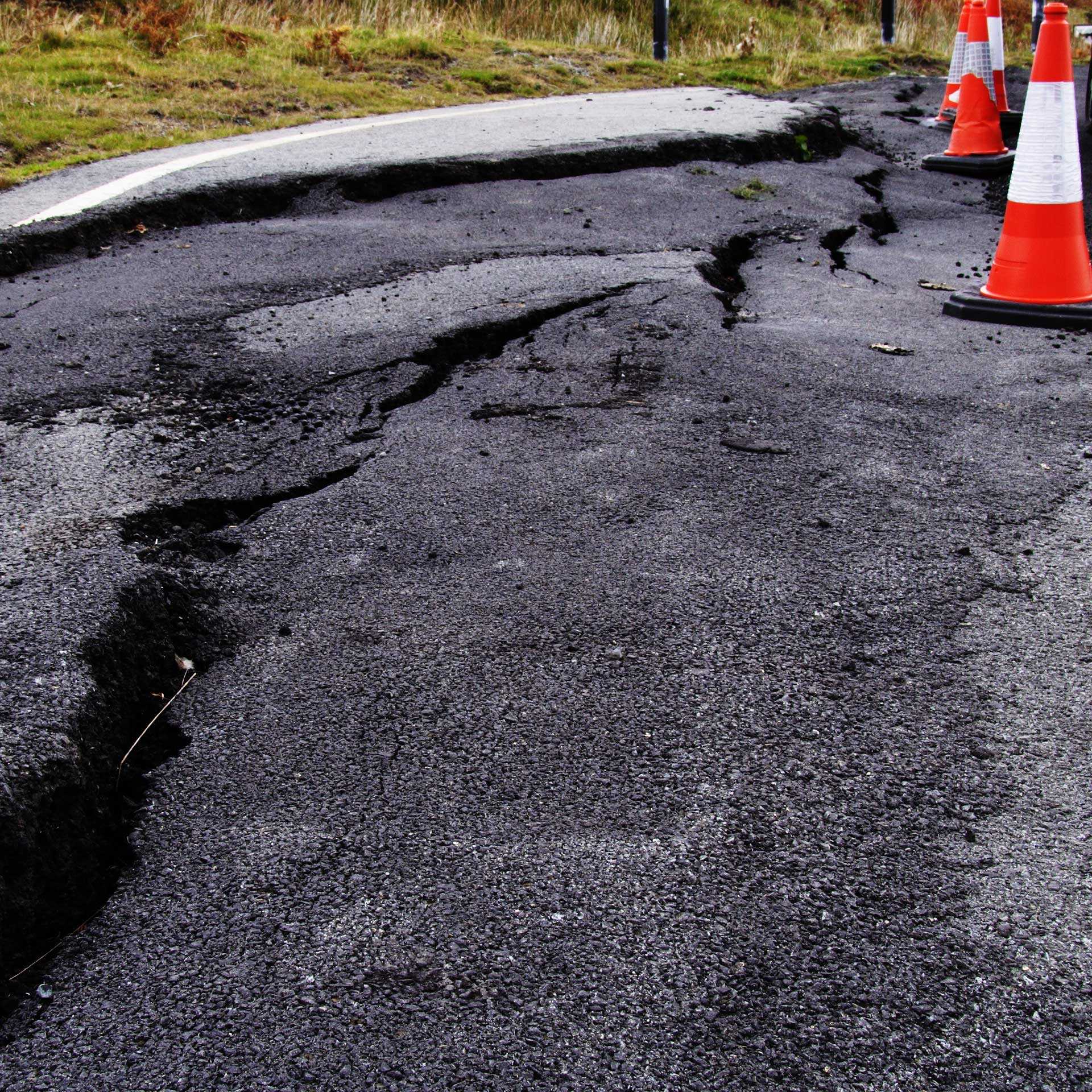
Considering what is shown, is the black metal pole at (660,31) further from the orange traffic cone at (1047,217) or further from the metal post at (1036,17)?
the orange traffic cone at (1047,217)

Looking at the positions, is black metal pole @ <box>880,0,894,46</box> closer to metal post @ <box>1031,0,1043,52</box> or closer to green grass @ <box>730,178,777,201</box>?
metal post @ <box>1031,0,1043,52</box>

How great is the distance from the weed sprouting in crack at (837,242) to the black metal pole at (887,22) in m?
Result: 11.6

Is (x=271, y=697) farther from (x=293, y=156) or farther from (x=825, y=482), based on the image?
(x=293, y=156)

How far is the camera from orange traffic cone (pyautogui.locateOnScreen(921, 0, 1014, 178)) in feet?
23.8

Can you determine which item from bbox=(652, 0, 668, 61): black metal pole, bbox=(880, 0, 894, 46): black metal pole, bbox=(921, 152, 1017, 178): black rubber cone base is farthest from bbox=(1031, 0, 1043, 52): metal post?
bbox=(921, 152, 1017, 178): black rubber cone base

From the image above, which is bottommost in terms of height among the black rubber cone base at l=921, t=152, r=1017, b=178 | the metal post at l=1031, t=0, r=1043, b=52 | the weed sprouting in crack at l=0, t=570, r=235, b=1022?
the weed sprouting in crack at l=0, t=570, r=235, b=1022

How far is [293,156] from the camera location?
6344mm

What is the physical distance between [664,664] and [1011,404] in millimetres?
1886

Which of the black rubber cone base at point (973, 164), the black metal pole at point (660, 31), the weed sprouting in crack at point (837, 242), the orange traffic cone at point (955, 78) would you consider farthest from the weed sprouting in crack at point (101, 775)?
Answer: the black metal pole at point (660, 31)

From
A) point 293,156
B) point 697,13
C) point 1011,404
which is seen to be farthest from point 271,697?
point 697,13

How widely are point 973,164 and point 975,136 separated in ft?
1.07

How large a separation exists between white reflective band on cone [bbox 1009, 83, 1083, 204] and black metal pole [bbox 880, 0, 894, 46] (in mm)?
12688

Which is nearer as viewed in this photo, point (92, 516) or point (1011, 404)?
point (92, 516)

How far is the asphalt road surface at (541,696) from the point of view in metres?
1.44
